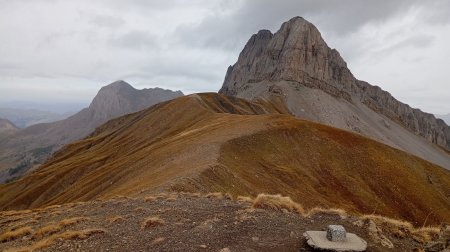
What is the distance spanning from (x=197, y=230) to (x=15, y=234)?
38.3 ft

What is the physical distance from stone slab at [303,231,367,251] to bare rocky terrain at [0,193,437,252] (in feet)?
1.36

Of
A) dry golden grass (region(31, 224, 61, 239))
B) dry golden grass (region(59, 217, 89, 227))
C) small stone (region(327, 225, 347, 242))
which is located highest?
small stone (region(327, 225, 347, 242))

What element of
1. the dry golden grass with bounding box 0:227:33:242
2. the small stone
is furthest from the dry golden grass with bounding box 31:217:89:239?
the small stone

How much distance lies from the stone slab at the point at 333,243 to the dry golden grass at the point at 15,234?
16535mm

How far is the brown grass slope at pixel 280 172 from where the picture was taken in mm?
41406

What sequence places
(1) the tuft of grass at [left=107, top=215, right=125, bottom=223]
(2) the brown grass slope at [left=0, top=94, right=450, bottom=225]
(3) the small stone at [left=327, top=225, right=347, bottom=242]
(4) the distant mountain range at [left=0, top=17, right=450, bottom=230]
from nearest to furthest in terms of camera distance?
1. (3) the small stone at [left=327, top=225, right=347, bottom=242]
2. (1) the tuft of grass at [left=107, top=215, right=125, bottom=223]
3. (2) the brown grass slope at [left=0, top=94, right=450, bottom=225]
4. (4) the distant mountain range at [left=0, top=17, right=450, bottom=230]

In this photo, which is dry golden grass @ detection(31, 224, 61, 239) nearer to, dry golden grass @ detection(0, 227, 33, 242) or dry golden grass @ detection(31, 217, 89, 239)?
dry golden grass @ detection(31, 217, 89, 239)

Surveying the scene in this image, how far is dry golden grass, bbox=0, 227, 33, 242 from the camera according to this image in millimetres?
22766

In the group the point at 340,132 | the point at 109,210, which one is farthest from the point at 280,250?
the point at 340,132

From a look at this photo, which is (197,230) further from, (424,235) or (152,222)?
(424,235)

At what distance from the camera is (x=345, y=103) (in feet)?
621

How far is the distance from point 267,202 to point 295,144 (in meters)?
39.5

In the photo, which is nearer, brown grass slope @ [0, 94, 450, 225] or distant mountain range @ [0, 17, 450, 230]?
brown grass slope @ [0, 94, 450, 225]

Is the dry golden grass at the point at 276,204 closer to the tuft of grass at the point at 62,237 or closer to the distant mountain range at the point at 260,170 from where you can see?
the tuft of grass at the point at 62,237
